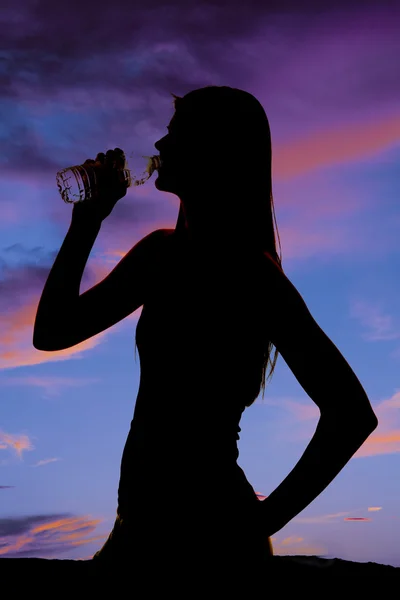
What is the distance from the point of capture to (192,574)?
6.75 feet

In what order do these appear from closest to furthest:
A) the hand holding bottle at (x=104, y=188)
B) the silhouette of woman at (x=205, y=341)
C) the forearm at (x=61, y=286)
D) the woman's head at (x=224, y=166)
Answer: the silhouette of woman at (x=205, y=341)
the woman's head at (x=224, y=166)
the forearm at (x=61, y=286)
the hand holding bottle at (x=104, y=188)

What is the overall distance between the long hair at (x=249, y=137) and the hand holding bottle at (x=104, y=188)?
18.7 inches

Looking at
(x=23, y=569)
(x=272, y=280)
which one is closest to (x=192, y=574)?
(x=272, y=280)

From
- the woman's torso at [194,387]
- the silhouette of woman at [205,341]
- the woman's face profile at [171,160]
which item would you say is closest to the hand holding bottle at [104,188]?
the silhouette of woman at [205,341]

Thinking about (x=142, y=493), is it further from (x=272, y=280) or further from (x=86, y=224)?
(x=86, y=224)

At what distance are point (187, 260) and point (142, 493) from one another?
841 millimetres

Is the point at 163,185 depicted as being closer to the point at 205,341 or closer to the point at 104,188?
the point at 104,188

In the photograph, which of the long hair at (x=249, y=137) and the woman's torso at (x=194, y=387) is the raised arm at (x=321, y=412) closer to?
the woman's torso at (x=194, y=387)

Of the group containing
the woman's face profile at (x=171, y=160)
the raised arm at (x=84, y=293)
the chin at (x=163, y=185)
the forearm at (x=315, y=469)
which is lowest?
the forearm at (x=315, y=469)

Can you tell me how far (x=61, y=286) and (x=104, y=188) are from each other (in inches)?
19.7

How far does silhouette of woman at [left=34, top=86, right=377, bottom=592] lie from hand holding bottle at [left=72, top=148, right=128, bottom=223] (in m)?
0.02

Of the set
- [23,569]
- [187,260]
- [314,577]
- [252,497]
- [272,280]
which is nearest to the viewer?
[252,497]

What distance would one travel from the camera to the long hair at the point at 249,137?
2.56 meters

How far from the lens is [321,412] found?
2.26 meters
